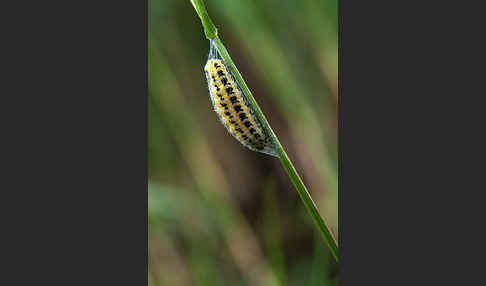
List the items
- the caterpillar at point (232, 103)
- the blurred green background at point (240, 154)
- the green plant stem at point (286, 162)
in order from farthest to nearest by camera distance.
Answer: the blurred green background at point (240, 154), the caterpillar at point (232, 103), the green plant stem at point (286, 162)

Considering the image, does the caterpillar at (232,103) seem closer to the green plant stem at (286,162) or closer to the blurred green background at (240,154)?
the green plant stem at (286,162)

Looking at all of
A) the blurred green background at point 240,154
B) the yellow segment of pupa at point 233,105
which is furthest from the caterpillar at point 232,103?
the blurred green background at point 240,154

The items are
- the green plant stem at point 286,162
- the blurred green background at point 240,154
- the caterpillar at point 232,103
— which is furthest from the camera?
the blurred green background at point 240,154

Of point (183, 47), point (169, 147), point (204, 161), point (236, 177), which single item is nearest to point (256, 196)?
point (236, 177)

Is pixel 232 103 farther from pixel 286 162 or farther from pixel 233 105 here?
pixel 286 162

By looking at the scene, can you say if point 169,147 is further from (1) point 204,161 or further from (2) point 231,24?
(2) point 231,24

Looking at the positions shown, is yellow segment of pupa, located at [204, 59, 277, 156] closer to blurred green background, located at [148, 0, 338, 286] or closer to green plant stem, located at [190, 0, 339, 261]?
green plant stem, located at [190, 0, 339, 261]

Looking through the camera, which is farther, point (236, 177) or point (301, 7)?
point (236, 177)

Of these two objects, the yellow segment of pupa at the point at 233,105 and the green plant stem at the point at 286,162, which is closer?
the green plant stem at the point at 286,162
